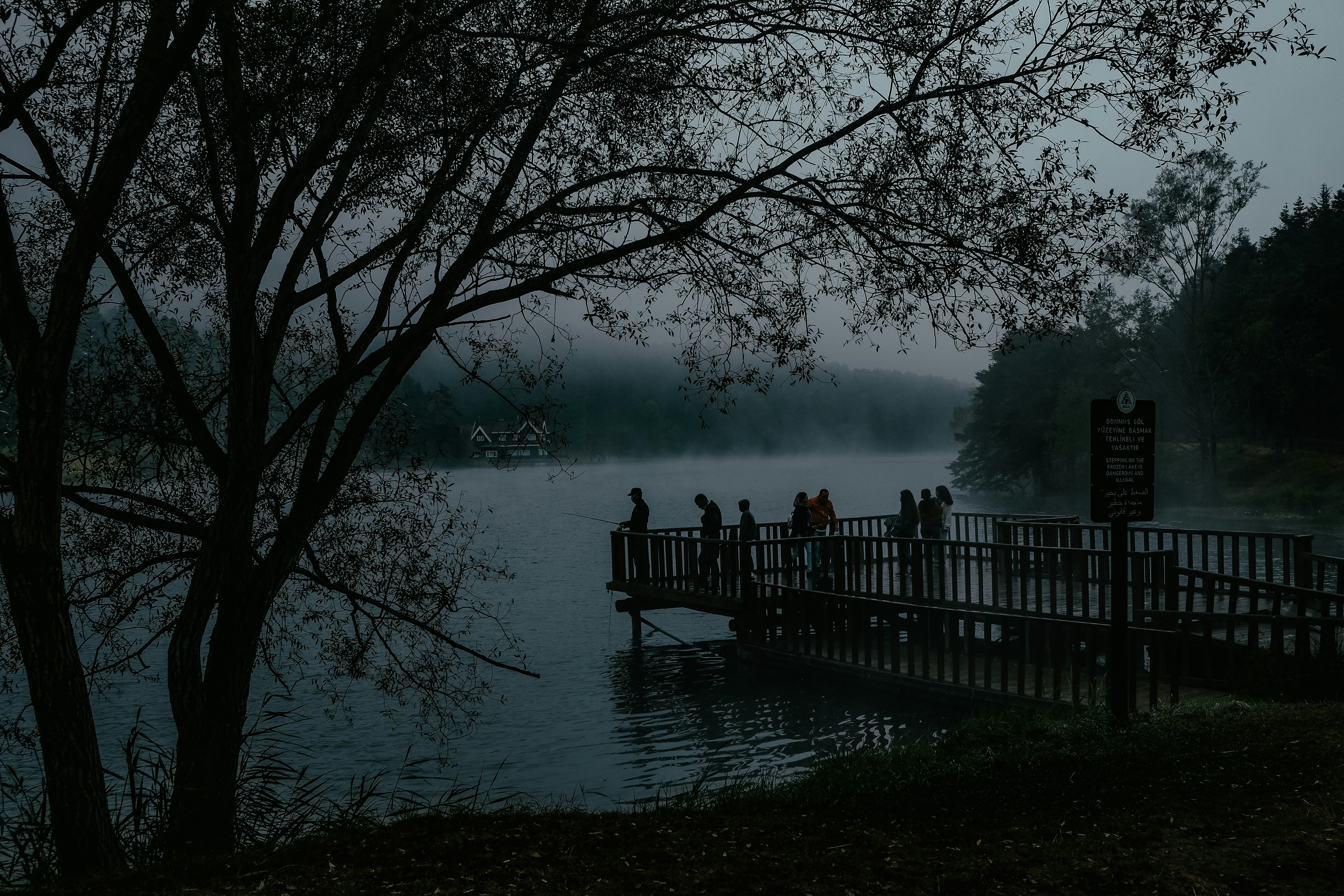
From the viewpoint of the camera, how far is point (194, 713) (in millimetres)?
7098

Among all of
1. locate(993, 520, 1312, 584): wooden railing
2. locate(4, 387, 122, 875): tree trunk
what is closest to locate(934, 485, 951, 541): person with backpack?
locate(993, 520, 1312, 584): wooden railing

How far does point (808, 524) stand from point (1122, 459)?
1221cm

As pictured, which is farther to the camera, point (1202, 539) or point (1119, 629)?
point (1202, 539)

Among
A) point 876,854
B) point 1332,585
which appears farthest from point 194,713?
point 1332,585

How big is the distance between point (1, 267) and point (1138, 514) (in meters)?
8.54

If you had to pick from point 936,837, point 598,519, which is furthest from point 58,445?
point 598,519

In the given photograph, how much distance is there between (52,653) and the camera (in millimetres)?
5805

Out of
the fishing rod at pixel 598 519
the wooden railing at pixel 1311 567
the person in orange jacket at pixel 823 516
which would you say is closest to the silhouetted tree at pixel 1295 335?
the fishing rod at pixel 598 519

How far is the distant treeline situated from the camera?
5047 centimetres

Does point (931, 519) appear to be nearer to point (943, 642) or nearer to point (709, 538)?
point (709, 538)

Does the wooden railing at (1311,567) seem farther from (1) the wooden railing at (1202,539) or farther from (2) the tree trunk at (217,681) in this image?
(2) the tree trunk at (217,681)

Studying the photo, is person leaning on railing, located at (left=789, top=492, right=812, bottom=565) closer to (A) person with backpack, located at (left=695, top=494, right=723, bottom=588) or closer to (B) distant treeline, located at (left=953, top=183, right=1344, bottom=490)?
(A) person with backpack, located at (left=695, top=494, right=723, bottom=588)

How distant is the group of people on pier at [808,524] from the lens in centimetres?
1984

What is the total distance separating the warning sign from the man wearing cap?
12323 mm
